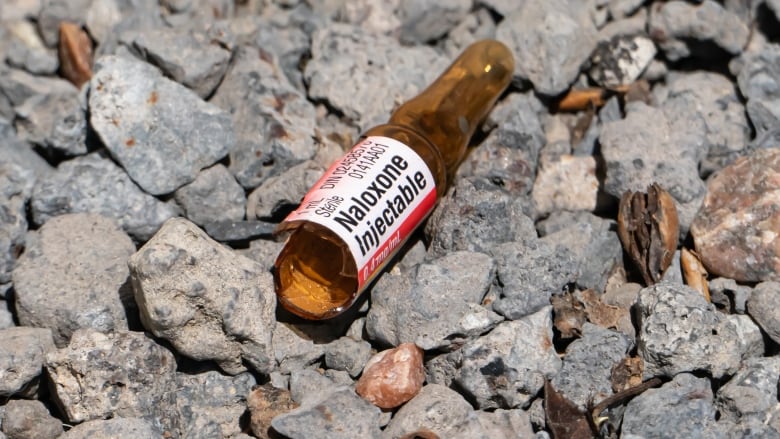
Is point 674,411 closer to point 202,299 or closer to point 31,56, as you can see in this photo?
point 202,299

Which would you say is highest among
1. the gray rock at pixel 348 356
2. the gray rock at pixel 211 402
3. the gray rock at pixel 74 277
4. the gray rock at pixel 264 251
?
the gray rock at pixel 74 277

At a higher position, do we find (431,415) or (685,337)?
(685,337)

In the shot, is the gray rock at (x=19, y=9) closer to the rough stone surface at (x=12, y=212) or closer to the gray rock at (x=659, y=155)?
the rough stone surface at (x=12, y=212)

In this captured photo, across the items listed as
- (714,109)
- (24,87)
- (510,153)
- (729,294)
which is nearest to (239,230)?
(510,153)

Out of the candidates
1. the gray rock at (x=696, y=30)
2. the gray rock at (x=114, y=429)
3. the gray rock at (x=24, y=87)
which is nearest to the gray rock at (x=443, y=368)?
the gray rock at (x=114, y=429)

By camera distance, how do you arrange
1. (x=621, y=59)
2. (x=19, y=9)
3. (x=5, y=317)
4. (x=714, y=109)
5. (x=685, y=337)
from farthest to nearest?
1. (x=19, y=9)
2. (x=621, y=59)
3. (x=714, y=109)
4. (x=5, y=317)
5. (x=685, y=337)
